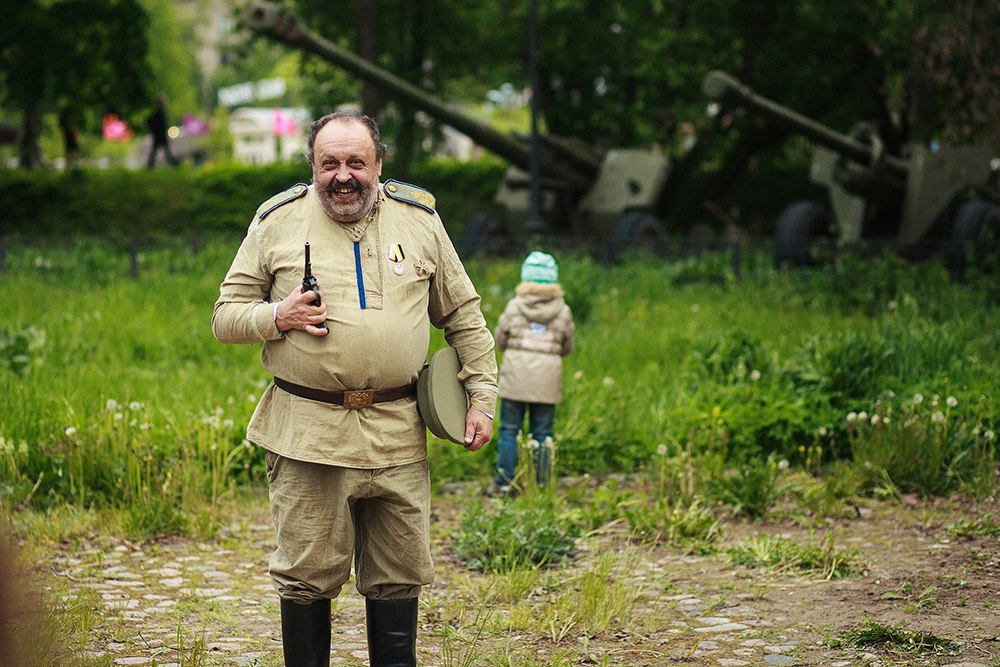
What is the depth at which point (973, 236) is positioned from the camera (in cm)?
1458

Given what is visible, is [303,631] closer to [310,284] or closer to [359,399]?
[359,399]

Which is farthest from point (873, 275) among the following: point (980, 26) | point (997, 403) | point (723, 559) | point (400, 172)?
point (400, 172)

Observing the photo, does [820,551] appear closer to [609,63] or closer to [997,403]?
[997,403]

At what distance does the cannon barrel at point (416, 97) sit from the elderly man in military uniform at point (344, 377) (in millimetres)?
11754

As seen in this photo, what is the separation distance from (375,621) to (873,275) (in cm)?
990

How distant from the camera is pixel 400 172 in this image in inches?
1003

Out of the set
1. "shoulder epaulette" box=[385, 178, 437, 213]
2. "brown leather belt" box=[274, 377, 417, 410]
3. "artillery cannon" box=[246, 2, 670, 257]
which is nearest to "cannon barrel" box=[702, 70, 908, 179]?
"artillery cannon" box=[246, 2, 670, 257]

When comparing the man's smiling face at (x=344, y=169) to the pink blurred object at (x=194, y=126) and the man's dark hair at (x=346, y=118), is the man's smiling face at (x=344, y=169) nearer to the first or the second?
the man's dark hair at (x=346, y=118)

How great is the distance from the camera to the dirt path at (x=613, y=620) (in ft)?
14.3

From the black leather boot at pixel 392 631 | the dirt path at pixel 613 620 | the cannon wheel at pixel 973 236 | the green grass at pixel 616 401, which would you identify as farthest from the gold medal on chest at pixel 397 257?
the cannon wheel at pixel 973 236

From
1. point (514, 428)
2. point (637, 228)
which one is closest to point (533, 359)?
point (514, 428)

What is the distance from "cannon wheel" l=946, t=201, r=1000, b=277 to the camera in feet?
43.7

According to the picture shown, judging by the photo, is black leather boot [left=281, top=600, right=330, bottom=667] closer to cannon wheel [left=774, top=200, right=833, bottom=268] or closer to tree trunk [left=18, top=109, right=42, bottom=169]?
cannon wheel [left=774, top=200, right=833, bottom=268]

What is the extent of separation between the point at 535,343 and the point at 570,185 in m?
12.9
